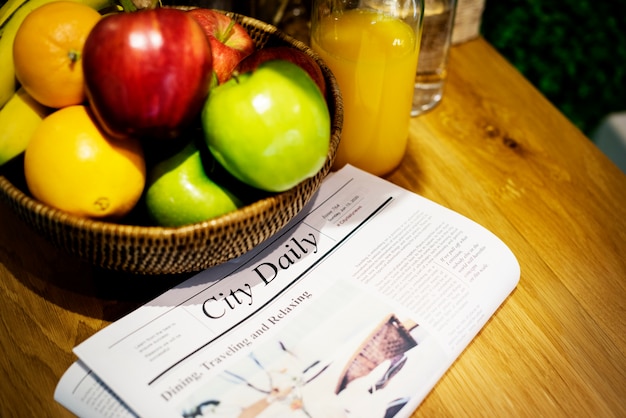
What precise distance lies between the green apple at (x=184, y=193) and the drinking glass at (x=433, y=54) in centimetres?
42

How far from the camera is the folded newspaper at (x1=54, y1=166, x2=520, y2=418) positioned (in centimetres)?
47

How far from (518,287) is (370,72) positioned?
0.28 m

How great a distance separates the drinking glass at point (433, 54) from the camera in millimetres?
812

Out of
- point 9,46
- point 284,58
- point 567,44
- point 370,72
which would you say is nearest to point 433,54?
point 370,72

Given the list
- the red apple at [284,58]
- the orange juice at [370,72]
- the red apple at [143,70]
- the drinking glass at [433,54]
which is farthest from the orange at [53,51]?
the drinking glass at [433,54]

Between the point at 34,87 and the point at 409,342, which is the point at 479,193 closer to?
the point at 409,342

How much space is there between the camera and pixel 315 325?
52 cm

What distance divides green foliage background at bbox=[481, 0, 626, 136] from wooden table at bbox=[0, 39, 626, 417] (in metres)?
0.83

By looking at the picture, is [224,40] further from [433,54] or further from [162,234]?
[433,54]

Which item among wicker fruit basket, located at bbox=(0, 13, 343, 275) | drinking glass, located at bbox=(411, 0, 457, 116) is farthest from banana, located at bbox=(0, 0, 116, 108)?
drinking glass, located at bbox=(411, 0, 457, 116)

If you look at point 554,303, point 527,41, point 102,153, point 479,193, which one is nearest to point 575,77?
point 527,41

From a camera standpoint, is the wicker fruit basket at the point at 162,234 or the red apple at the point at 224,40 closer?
the wicker fruit basket at the point at 162,234

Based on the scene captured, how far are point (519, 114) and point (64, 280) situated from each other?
2.15 feet

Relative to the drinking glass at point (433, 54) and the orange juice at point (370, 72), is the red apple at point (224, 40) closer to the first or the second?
the orange juice at point (370, 72)
